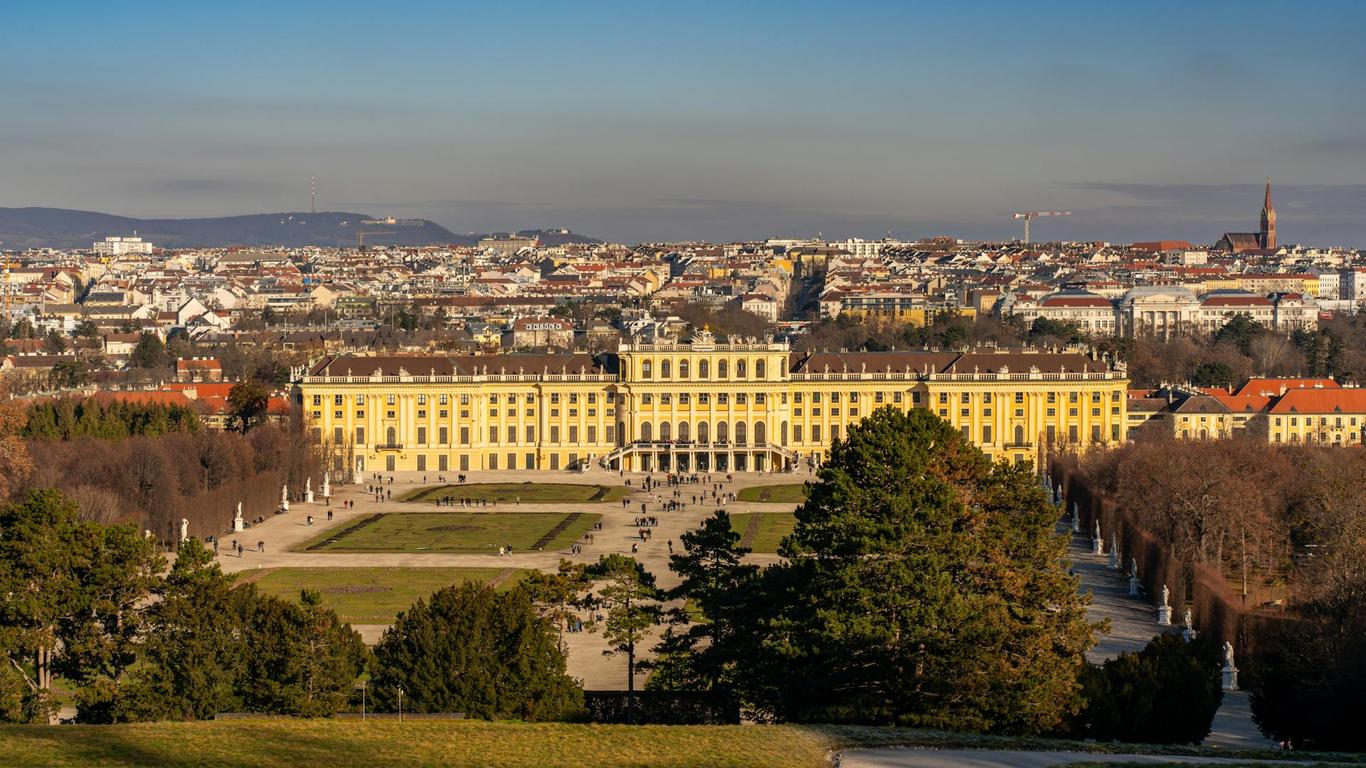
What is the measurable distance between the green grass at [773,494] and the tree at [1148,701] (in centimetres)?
4308

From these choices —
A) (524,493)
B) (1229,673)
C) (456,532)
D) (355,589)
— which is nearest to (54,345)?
(524,493)

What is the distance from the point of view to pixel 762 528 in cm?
7138

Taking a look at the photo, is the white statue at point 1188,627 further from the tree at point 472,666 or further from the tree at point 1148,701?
the tree at point 472,666

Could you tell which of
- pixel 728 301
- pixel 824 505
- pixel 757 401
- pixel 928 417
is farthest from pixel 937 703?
pixel 728 301

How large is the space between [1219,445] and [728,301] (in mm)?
122582

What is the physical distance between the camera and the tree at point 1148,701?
118 ft

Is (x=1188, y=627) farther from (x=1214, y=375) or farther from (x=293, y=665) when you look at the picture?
(x=1214, y=375)

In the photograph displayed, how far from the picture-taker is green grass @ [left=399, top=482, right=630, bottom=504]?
82125 millimetres

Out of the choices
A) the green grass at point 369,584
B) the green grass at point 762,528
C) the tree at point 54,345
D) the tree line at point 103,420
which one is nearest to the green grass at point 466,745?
the green grass at point 369,584

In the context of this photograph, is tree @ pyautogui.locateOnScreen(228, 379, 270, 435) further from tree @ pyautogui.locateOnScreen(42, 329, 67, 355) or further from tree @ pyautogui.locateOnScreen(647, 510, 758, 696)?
tree @ pyautogui.locateOnScreen(647, 510, 758, 696)

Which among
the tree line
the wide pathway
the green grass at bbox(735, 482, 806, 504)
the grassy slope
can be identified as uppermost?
the tree line

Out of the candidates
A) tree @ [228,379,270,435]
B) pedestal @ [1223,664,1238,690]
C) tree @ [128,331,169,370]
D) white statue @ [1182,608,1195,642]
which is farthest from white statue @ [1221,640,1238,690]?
tree @ [128,331,169,370]

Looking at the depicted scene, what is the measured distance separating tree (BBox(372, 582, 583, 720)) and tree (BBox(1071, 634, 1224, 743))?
31.9ft

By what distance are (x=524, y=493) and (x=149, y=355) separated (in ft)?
197
